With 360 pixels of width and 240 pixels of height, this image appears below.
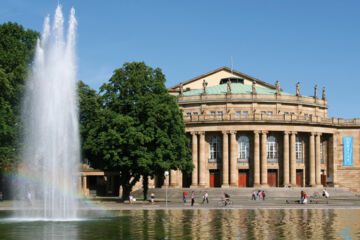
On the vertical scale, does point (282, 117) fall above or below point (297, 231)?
above

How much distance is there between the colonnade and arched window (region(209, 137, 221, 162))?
100cm

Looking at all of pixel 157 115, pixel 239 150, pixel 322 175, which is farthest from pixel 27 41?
pixel 322 175

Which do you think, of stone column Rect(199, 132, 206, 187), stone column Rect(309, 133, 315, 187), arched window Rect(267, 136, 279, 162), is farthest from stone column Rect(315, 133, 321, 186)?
stone column Rect(199, 132, 206, 187)

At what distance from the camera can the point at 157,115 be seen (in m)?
63.3

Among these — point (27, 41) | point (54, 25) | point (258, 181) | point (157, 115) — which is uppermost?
point (27, 41)

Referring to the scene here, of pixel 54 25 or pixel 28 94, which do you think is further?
pixel 28 94

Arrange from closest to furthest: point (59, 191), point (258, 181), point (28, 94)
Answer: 1. point (59, 191)
2. point (28, 94)
3. point (258, 181)

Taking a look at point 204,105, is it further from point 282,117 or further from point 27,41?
point 27,41

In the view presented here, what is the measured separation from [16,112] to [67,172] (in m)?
26.4

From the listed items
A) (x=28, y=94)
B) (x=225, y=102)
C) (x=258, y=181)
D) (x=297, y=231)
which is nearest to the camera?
(x=297, y=231)

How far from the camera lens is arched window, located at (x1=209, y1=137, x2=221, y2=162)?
89375 millimetres

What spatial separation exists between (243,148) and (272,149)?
5.05 meters

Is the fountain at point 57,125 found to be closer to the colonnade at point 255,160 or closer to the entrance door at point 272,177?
the colonnade at point 255,160

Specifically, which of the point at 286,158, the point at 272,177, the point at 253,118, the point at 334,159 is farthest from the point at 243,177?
the point at 334,159
